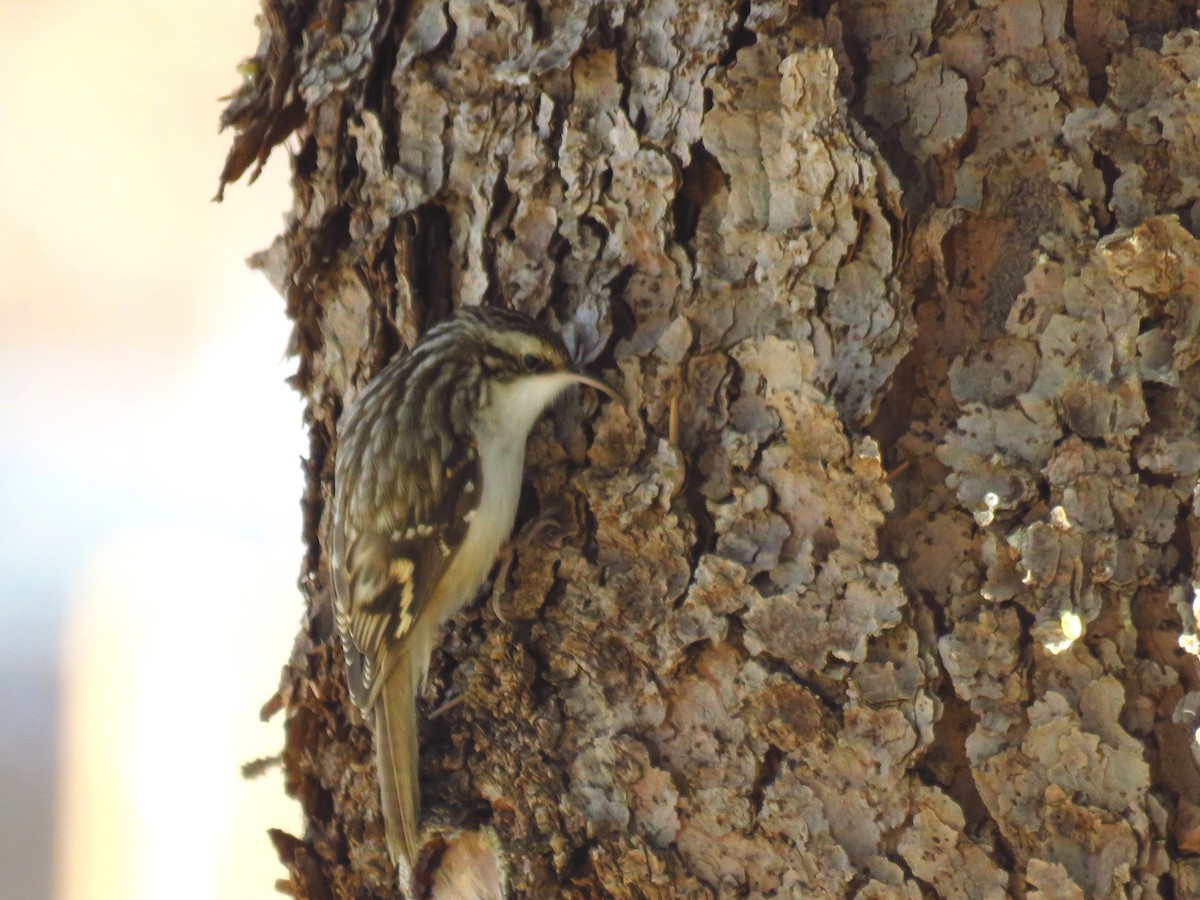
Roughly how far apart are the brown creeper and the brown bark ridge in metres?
0.06

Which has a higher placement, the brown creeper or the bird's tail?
the brown creeper

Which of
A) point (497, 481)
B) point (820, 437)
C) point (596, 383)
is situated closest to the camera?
point (820, 437)

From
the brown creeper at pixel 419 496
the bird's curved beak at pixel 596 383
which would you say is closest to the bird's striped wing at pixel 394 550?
the brown creeper at pixel 419 496

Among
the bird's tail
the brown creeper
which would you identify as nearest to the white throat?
the brown creeper

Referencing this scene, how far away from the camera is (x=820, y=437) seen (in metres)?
1.62

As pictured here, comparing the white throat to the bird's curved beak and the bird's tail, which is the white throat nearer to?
the bird's curved beak

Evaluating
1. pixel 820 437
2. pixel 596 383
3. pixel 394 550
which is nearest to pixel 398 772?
pixel 394 550

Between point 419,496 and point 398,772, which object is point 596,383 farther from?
point 398,772

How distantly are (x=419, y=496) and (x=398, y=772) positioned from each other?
49cm

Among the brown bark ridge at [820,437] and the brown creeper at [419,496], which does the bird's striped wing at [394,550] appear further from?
the brown bark ridge at [820,437]

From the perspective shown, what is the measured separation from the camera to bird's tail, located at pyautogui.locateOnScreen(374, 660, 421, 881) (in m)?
1.77

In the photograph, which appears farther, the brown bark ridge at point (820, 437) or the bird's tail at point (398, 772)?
the bird's tail at point (398, 772)

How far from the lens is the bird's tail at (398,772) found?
5.81 feet

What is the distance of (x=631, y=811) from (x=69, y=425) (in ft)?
7.23
